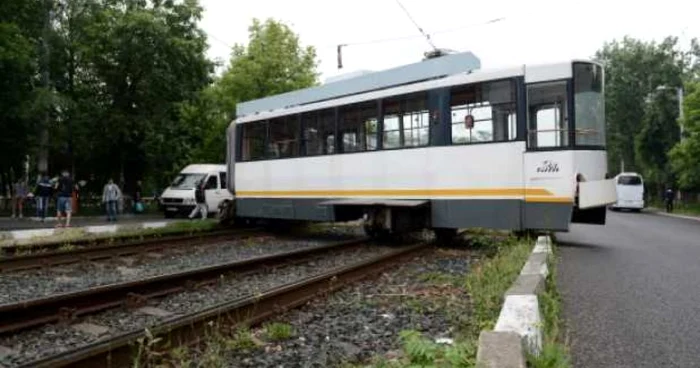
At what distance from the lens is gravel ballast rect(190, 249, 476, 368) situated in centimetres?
497

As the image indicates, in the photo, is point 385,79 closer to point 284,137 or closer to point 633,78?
point 284,137

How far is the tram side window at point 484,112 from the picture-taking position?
434 inches

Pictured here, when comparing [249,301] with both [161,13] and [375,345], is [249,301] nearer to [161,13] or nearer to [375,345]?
[375,345]

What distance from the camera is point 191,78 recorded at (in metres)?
31.2

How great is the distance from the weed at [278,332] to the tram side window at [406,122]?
693cm

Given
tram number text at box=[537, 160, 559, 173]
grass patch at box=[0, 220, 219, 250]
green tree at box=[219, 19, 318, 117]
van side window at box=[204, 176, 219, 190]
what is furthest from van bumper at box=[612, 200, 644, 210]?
tram number text at box=[537, 160, 559, 173]

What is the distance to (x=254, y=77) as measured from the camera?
33750mm

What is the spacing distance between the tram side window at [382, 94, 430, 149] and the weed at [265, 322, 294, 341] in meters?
6.93

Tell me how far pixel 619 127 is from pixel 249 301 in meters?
49.8

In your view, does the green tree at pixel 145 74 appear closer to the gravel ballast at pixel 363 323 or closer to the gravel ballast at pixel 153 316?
the gravel ballast at pixel 153 316

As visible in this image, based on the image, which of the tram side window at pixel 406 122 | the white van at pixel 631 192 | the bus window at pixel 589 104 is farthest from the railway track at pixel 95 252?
the white van at pixel 631 192

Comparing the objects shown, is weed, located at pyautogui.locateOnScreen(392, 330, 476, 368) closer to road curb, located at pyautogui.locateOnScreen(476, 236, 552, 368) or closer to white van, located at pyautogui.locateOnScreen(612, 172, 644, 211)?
road curb, located at pyautogui.locateOnScreen(476, 236, 552, 368)

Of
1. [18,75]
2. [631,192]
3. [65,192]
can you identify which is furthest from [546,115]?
[631,192]

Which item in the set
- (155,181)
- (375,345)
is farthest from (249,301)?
(155,181)
